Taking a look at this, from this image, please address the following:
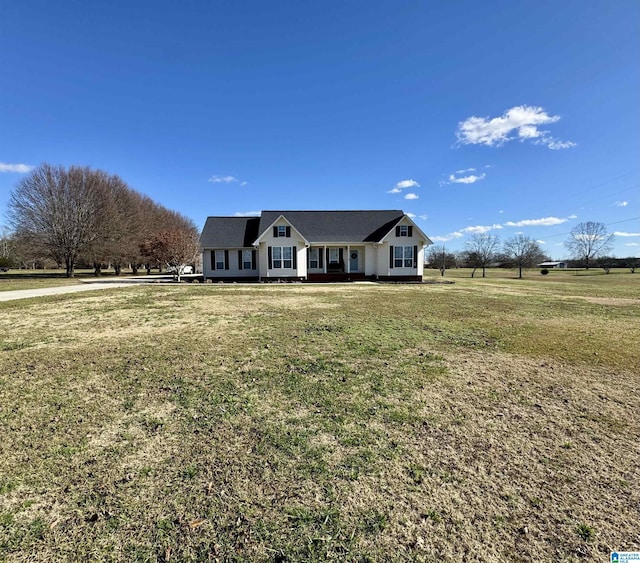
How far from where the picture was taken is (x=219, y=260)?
28.5m

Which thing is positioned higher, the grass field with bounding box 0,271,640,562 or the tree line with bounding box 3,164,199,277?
the tree line with bounding box 3,164,199,277

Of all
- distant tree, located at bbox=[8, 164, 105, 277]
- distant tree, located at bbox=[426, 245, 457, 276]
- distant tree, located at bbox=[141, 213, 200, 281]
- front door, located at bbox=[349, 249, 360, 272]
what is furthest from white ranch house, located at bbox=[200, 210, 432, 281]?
distant tree, located at bbox=[426, 245, 457, 276]

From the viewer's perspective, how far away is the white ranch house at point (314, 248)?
87.9ft

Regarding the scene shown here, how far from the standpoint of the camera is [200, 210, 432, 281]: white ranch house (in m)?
26.8

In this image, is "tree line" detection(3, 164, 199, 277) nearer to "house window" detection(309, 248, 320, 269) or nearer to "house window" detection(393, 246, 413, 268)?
"house window" detection(309, 248, 320, 269)

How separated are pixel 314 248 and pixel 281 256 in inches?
140

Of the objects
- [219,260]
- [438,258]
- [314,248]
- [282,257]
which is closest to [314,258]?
[314,248]

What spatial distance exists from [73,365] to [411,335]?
262 inches

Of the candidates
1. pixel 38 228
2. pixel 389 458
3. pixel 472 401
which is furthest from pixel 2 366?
pixel 38 228

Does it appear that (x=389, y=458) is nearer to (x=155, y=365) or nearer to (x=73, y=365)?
(x=155, y=365)

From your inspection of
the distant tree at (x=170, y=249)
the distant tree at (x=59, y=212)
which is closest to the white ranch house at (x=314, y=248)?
the distant tree at (x=170, y=249)

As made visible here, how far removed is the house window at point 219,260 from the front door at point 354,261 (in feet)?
36.9

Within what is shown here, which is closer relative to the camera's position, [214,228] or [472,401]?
[472,401]

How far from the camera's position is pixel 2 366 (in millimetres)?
5383
